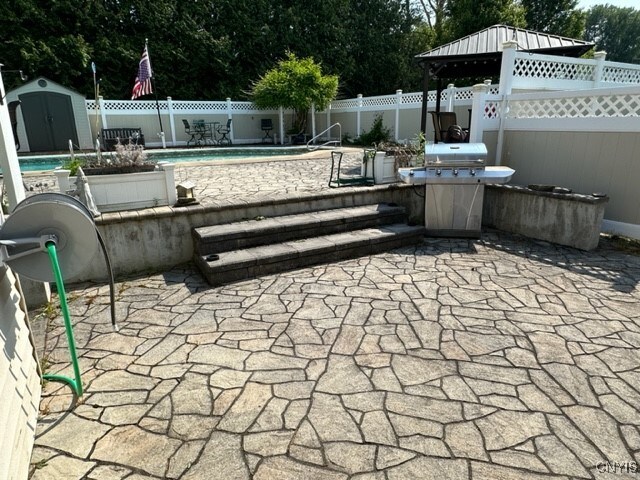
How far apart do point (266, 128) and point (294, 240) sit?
523 inches

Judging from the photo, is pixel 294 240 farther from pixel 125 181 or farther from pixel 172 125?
pixel 172 125

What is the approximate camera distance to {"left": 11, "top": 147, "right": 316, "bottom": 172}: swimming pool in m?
11.0

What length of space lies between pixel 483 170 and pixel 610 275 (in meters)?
1.80

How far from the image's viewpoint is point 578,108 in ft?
18.6

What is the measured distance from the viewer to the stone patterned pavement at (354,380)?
199 cm

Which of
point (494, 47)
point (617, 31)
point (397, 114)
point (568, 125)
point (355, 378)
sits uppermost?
point (617, 31)

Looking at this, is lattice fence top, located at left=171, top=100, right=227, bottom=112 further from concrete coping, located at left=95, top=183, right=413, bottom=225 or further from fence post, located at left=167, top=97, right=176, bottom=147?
concrete coping, located at left=95, top=183, right=413, bottom=225

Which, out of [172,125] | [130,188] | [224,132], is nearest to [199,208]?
[130,188]

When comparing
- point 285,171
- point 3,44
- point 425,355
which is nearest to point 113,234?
point 425,355

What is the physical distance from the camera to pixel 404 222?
5738mm

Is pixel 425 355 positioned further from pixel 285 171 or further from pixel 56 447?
pixel 285 171

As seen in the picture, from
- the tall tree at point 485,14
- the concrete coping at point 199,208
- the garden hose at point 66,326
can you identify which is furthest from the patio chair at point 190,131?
the garden hose at point 66,326

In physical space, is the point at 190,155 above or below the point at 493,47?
below

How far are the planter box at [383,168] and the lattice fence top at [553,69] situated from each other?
3.09m
